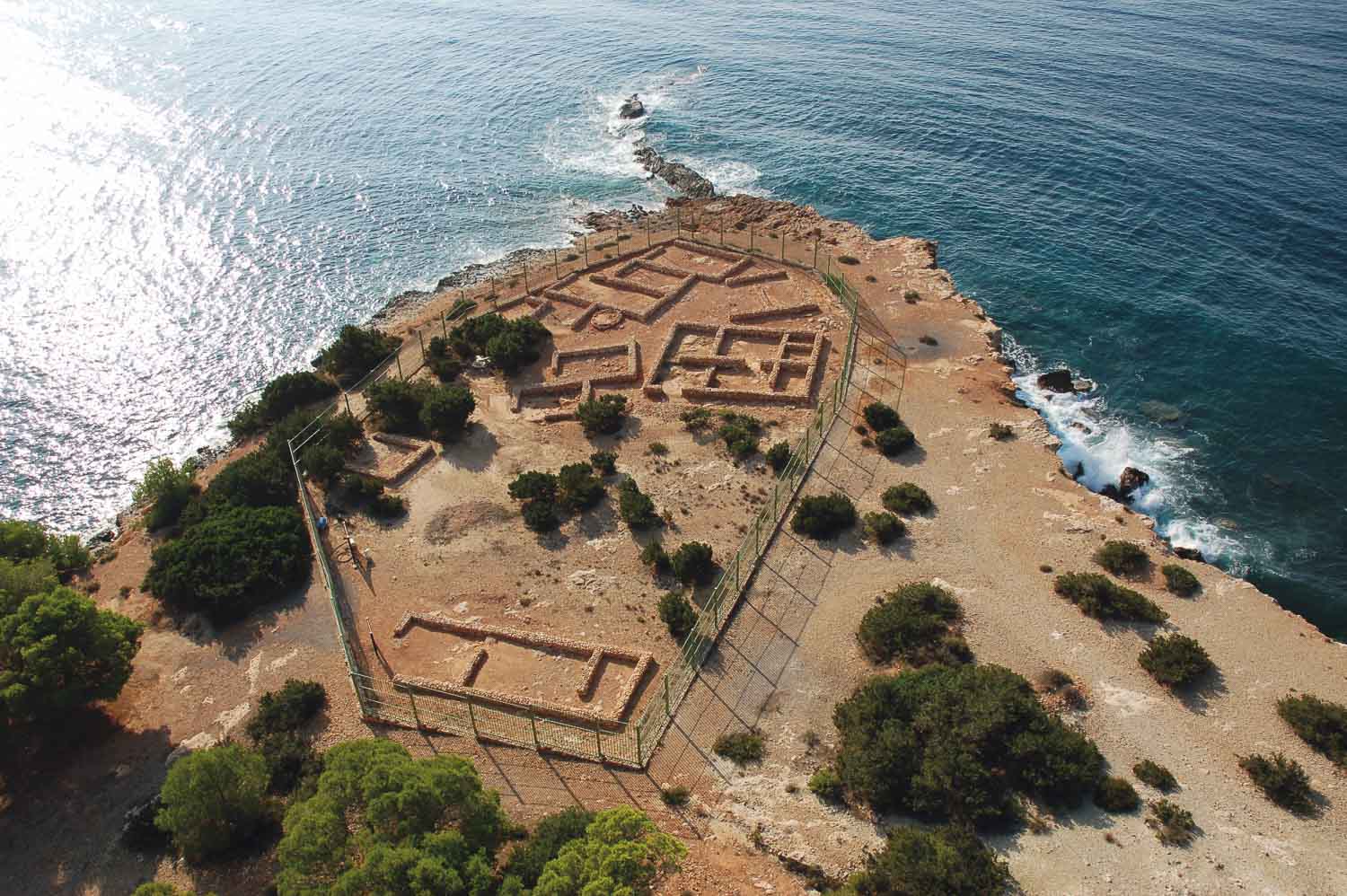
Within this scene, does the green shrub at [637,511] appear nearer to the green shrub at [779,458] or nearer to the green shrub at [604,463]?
the green shrub at [604,463]

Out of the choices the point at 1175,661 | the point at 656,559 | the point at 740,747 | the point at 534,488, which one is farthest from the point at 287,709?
the point at 1175,661

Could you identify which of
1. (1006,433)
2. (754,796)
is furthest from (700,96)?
(754,796)

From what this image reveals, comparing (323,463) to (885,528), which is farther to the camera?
(323,463)

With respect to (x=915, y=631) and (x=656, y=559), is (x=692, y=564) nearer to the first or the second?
(x=656, y=559)

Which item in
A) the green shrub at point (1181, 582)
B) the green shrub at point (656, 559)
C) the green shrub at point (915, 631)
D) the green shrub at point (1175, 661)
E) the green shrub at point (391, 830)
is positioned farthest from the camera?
the green shrub at point (656, 559)

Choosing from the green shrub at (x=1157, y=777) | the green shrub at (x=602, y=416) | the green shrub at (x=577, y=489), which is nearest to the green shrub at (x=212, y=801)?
the green shrub at (x=577, y=489)

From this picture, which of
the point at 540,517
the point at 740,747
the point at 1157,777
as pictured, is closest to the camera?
the point at 1157,777
